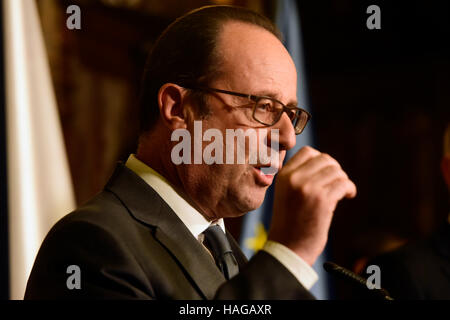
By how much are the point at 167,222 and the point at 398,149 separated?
4.81m

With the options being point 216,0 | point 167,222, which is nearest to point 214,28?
point 167,222

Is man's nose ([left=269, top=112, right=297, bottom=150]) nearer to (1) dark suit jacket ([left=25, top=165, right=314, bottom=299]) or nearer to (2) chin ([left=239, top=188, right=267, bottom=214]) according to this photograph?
(2) chin ([left=239, top=188, right=267, bottom=214])

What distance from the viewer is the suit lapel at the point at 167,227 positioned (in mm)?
1396

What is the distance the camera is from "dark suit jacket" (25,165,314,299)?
1.18 m

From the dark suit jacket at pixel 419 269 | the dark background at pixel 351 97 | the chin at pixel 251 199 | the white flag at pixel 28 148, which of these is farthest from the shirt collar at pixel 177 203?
the dark background at pixel 351 97

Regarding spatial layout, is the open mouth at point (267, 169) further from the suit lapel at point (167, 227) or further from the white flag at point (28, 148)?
the white flag at point (28, 148)

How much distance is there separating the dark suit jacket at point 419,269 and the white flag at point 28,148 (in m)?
1.71

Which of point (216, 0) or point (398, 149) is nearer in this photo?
point (216, 0)

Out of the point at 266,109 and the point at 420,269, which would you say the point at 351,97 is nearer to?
the point at 420,269

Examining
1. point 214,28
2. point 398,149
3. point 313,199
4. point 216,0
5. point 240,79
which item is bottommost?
point 398,149

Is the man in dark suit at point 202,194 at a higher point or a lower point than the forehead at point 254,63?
lower

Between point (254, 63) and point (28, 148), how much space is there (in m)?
1.39
